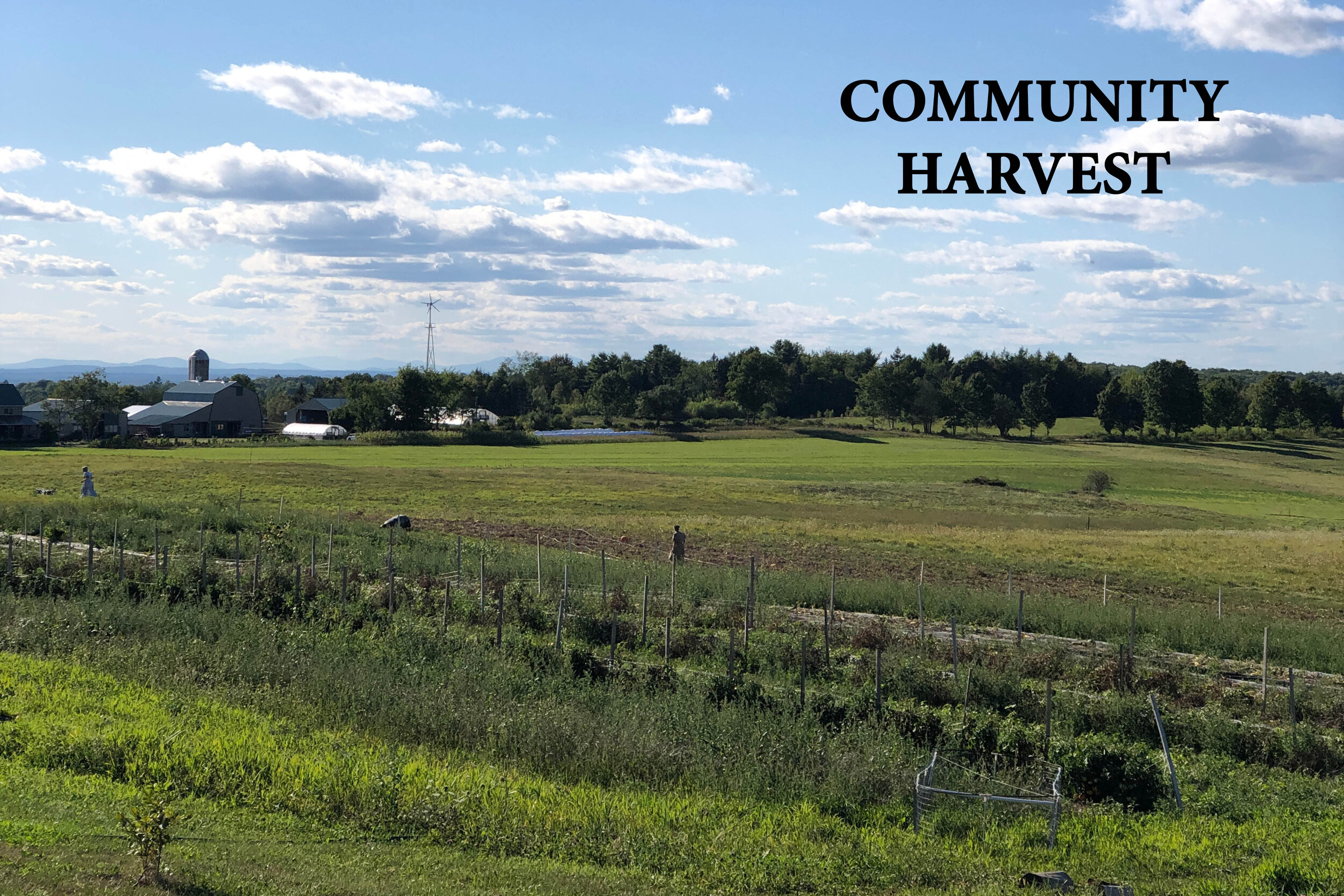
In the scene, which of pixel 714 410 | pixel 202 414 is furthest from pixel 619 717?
pixel 714 410

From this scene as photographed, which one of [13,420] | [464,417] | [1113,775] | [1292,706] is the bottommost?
[1113,775]

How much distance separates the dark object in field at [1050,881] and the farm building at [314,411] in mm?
158867

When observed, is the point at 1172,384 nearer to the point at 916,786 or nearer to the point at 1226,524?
the point at 1226,524

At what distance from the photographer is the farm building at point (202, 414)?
13312cm

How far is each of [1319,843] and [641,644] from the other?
532 inches

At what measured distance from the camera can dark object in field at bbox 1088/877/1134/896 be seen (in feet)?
32.3

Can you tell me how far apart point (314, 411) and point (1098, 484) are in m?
124

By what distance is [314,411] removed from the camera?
162875mm

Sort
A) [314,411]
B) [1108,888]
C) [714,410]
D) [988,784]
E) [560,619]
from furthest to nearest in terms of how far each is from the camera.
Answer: [714,410] → [314,411] → [560,619] → [988,784] → [1108,888]

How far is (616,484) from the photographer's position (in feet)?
241

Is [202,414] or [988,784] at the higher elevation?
[202,414]

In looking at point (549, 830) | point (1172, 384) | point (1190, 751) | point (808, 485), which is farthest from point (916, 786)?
point (1172, 384)

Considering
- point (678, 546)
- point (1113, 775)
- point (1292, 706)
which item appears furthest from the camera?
point (678, 546)

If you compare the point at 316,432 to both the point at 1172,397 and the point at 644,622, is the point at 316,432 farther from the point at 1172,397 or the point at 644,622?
the point at 644,622
